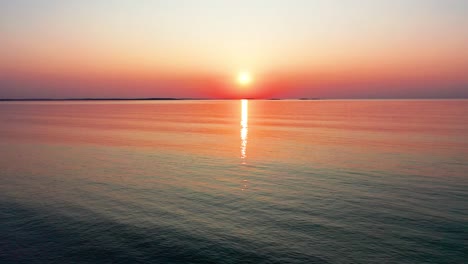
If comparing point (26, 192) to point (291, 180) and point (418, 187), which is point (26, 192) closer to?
point (291, 180)

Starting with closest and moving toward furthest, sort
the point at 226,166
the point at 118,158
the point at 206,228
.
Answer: the point at 206,228, the point at 226,166, the point at 118,158

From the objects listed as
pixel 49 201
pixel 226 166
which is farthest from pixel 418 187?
pixel 49 201

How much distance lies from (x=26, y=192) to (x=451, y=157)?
56082 millimetres

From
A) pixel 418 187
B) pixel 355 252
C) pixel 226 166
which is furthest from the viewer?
pixel 226 166

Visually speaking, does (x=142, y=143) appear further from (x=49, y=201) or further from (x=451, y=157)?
(x=451, y=157)

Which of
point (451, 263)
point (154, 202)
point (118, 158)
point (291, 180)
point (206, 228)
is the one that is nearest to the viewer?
point (451, 263)

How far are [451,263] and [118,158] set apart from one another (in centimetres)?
4818

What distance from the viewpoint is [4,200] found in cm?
3312

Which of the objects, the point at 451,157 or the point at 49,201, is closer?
the point at 49,201

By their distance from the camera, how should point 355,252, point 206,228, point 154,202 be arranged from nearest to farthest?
point 355,252 < point 206,228 < point 154,202

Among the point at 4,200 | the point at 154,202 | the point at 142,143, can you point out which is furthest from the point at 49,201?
the point at 142,143

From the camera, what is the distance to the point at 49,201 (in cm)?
3288

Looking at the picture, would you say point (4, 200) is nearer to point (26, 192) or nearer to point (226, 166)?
point (26, 192)

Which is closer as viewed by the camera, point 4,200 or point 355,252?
point 355,252
